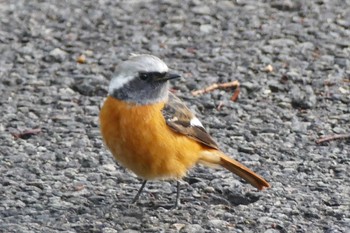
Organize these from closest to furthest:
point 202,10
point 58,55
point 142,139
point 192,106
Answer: point 142,139
point 192,106
point 58,55
point 202,10

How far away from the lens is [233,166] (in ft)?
19.4

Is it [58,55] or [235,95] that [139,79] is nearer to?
[235,95]

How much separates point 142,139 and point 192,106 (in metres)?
1.75

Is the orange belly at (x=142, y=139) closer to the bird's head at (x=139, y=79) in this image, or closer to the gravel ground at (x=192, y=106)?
the bird's head at (x=139, y=79)

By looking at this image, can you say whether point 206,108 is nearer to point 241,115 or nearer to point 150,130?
point 241,115

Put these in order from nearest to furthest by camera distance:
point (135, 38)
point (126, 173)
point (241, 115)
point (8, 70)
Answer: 1. point (126, 173)
2. point (241, 115)
3. point (8, 70)
4. point (135, 38)

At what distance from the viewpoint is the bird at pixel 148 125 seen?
5484 mm

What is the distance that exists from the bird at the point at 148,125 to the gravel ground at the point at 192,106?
11.1 inches

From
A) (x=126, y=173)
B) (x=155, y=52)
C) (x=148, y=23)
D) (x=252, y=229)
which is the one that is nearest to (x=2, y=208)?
(x=126, y=173)

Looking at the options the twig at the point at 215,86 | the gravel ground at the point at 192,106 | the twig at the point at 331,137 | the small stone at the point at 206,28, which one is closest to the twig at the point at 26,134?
the gravel ground at the point at 192,106

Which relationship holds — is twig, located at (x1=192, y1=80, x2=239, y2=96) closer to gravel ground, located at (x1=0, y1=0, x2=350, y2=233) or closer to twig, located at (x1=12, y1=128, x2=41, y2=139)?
gravel ground, located at (x1=0, y1=0, x2=350, y2=233)

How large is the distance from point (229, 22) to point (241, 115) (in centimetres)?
169

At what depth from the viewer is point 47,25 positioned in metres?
8.39

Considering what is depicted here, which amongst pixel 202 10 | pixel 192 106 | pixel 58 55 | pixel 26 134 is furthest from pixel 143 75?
pixel 202 10
